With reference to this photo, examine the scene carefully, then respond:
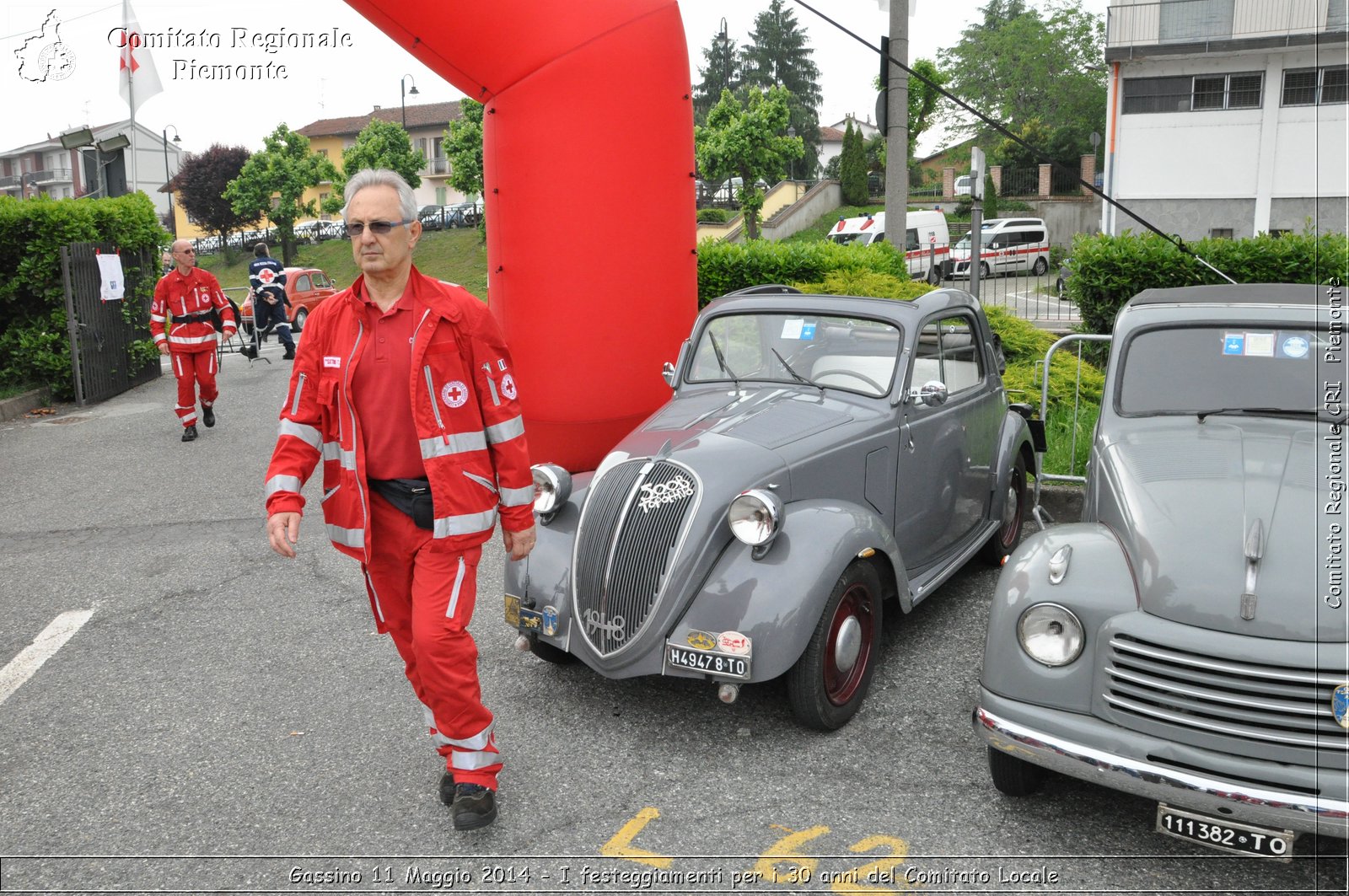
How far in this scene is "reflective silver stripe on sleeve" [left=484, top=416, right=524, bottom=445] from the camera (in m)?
3.68

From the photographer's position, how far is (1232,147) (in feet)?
96.1

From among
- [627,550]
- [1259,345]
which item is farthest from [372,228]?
[1259,345]

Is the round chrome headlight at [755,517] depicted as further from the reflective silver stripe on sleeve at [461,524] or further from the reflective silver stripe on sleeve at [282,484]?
the reflective silver stripe on sleeve at [282,484]

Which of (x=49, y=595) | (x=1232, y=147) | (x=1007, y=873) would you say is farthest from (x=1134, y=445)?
(x=1232, y=147)

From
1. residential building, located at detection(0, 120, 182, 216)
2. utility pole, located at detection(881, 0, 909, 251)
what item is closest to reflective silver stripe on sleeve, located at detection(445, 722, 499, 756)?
utility pole, located at detection(881, 0, 909, 251)

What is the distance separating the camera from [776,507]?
4188 mm

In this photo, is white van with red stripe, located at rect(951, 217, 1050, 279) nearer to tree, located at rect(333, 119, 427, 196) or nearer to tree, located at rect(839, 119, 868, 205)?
tree, located at rect(839, 119, 868, 205)

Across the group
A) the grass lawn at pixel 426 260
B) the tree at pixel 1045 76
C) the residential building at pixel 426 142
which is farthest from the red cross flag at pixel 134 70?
the residential building at pixel 426 142

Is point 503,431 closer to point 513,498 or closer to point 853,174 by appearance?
point 513,498

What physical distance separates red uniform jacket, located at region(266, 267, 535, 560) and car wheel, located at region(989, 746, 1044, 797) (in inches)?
71.9

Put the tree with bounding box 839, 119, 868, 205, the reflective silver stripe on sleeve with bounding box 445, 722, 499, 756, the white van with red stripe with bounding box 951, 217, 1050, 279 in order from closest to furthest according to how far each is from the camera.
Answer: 1. the reflective silver stripe on sleeve with bounding box 445, 722, 499, 756
2. the white van with red stripe with bounding box 951, 217, 1050, 279
3. the tree with bounding box 839, 119, 868, 205

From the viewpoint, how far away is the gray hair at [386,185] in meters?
3.56

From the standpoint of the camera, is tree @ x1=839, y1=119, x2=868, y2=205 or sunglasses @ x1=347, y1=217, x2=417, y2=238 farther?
tree @ x1=839, y1=119, x2=868, y2=205

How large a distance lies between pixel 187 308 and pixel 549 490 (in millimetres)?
7310
